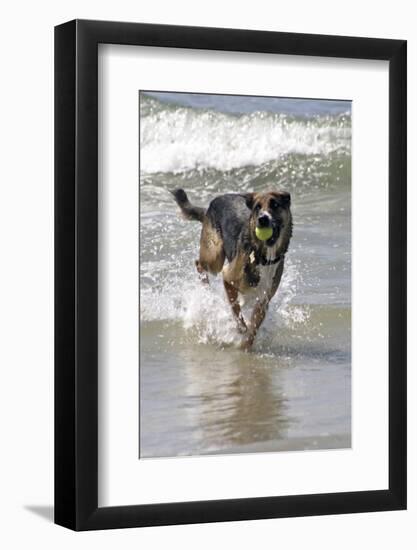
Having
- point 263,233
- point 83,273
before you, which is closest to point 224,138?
point 263,233

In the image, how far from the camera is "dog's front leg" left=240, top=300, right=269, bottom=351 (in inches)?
232

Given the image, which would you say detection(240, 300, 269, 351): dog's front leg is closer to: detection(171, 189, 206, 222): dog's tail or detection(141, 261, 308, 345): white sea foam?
detection(141, 261, 308, 345): white sea foam

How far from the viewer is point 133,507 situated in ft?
18.6

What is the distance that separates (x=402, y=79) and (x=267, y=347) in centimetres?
111

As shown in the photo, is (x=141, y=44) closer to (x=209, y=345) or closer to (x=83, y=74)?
(x=83, y=74)

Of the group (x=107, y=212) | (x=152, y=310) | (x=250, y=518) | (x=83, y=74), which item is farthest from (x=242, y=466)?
(x=83, y=74)

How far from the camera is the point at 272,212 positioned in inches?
233

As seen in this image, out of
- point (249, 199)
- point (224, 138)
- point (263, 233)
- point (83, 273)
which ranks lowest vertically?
point (83, 273)

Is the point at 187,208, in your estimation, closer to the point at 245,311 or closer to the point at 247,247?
the point at 247,247

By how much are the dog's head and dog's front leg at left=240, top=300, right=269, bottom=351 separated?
22cm

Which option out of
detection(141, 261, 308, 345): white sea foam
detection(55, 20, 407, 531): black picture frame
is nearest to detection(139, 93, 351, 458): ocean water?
detection(141, 261, 308, 345): white sea foam

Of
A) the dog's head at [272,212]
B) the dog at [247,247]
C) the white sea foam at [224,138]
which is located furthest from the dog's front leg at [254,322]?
the white sea foam at [224,138]

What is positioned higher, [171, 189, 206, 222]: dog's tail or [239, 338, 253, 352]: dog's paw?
[171, 189, 206, 222]: dog's tail

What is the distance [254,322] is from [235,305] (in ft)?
0.31
